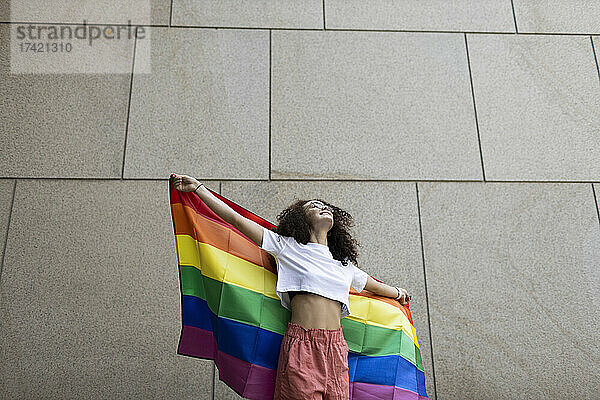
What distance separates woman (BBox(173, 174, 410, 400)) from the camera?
229 centimetres

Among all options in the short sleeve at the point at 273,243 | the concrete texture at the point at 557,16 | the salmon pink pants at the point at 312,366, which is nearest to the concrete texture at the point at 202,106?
the short sleeve at the point at 273,243

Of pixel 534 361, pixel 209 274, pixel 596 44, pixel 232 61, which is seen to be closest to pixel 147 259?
pixel 209 274

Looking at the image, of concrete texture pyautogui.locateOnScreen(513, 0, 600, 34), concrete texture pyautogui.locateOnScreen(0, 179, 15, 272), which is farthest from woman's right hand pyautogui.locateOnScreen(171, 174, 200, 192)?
concrete texture pyautogui.locateOnScreen(513, 0, 600, 34)

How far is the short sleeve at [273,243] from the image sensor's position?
2.52 metres

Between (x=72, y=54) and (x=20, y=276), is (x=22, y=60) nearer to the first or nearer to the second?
(x=72, y=54)

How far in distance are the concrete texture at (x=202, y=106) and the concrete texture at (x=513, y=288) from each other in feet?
4.08

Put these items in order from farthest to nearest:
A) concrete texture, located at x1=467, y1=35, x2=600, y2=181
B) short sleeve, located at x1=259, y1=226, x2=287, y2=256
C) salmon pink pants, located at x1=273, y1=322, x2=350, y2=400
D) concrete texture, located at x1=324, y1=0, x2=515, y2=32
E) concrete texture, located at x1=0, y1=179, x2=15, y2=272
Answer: concrete texture, located at x1=324, y1=0, x2=515, y2=32 < concrete texture, located at x1=467, y1=35, x2=600, y2=181 < concrete texture, located at x1=0, y1=179, x2=15, y2=272 < short sleeve, located at x1=259, y1=226, x2=287, y2=256 < salmon pink pants, located at x1=273, y1=322, x2=350, y2=400

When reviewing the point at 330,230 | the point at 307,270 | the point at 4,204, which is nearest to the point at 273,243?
the point at 307,270

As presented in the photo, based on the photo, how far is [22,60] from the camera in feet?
12.9

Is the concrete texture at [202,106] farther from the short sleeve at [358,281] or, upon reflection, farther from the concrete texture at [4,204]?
the short sleeve at [358,281]

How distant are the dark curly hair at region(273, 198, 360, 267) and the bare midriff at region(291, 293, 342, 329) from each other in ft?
0.87

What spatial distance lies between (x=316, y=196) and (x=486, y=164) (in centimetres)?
119

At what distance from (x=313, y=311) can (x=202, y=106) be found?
6.48ft

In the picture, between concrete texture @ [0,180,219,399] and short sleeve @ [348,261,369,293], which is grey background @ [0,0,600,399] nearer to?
concrete texture @ [0,180,219,399]
